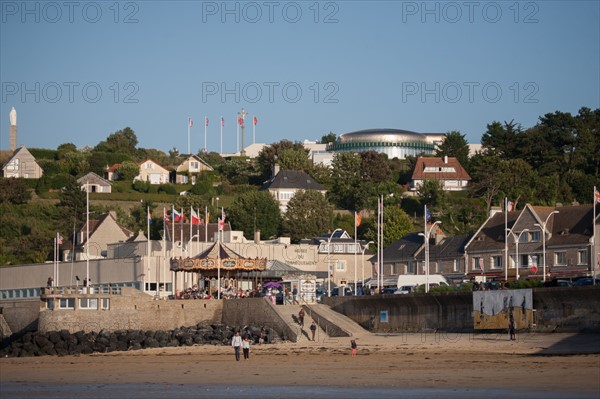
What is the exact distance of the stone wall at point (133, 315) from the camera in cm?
7069

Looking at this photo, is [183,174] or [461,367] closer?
[461,367]

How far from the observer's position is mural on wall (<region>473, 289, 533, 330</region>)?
55938 millimetres

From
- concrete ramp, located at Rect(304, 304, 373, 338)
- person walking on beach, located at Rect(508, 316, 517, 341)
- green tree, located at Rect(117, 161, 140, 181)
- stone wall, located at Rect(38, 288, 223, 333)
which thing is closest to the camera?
person walking on beach, located at Rect(508, 316, 517, 341)

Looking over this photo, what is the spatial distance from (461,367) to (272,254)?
5124 centimetres

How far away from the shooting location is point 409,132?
19188 centimetres

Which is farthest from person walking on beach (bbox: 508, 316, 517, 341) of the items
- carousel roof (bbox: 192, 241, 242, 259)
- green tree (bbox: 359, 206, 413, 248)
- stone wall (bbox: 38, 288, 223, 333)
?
green tree (bbox: 359, 206, 413, 248)

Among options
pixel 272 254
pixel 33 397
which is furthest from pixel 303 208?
pixel 33 397

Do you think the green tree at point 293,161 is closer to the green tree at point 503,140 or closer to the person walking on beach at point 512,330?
the green tree at point 503,140

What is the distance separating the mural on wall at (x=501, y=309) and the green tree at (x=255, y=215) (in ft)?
222

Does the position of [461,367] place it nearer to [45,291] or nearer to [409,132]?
[45,291]

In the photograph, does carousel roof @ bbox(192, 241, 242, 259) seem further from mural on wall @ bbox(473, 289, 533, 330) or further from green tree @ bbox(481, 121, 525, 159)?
green tree @ bbox(481, 121, 525, 159)

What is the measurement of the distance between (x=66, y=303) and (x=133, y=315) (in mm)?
4060

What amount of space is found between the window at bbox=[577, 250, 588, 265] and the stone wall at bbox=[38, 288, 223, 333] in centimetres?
2448

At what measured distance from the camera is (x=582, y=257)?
261ft
